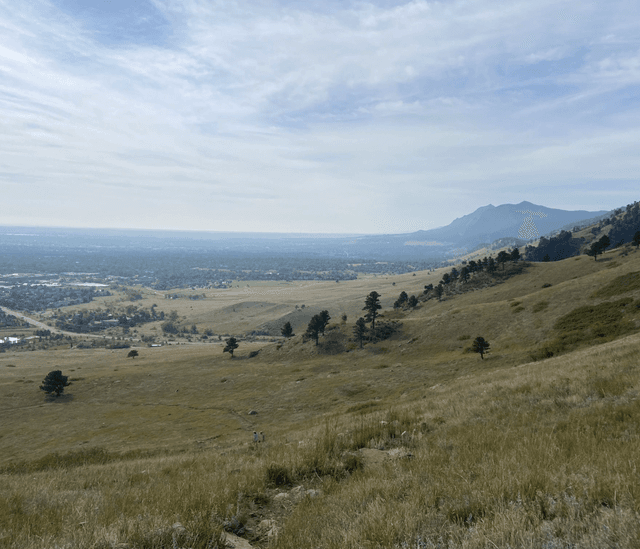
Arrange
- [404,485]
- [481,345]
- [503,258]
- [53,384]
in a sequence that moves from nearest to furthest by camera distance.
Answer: [404,485]
[481,345]
[53,384]
[503,258]

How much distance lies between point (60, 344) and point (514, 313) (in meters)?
224

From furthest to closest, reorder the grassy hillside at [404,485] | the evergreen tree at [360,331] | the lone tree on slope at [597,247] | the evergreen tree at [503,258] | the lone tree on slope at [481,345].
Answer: the evergreen tree at [503,258] → the lone tree on slope at [597,247] → the evergreen tree at [360,331] → the lone tree on slope at [481,345] → the grassy hillside at [404,485]

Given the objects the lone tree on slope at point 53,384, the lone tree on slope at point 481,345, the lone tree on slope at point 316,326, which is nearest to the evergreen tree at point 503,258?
the lone tree on slope at point 316,326

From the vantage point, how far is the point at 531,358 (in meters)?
43.4

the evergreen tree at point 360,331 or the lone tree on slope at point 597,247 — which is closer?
the evergreen tree at point 360,331

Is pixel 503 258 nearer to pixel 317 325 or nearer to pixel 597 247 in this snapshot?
pixel 597 247

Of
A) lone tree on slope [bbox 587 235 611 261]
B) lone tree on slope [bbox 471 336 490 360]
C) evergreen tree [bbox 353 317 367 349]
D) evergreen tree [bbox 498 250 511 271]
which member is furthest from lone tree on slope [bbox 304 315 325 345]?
lone tree on slope [bbox 587 235 611 261]

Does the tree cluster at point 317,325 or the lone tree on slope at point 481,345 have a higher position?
the lone tree on slope at point 481,345

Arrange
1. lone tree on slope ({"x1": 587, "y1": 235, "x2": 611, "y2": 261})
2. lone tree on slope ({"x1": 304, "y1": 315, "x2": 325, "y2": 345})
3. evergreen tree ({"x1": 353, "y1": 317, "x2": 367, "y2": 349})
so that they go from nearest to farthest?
evergreen tree ({"x1": 353, "y1": 317, "x2": 367, "y2": 349}), lone tree on slope ({"x1": 304, "y1": 315, "x2": 325, "y2": 345}), lone tree on slope ({"x1": 587, "y1": 235, "x2": 611, "y2": 261})

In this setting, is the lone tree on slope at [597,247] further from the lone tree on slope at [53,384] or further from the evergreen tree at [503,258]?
A: the lone tree on slope at [53,384]

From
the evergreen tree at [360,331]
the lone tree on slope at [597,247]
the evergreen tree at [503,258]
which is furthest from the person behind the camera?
the evergreen tree at [503,258]

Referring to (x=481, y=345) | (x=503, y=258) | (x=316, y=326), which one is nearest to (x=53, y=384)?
(x=316, y=326)

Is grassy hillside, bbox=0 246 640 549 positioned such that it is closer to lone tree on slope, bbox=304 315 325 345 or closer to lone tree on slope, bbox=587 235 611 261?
lone tree on slope, bbox=304 315 325 345

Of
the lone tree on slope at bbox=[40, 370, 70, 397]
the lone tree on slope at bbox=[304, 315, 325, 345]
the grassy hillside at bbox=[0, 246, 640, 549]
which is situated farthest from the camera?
the lone tree on slope at bbox=[304, 315, 325, 345]
